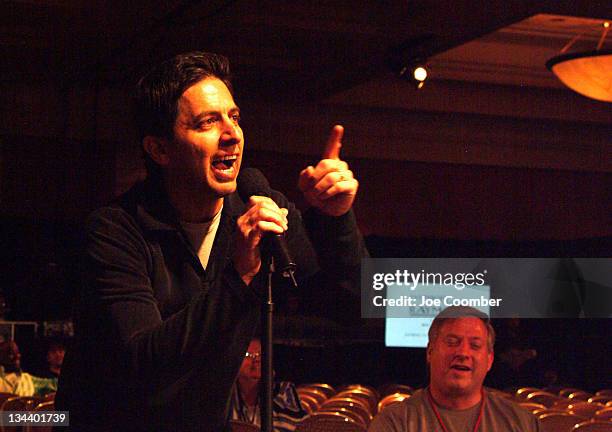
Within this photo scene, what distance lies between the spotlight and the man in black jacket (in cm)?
770

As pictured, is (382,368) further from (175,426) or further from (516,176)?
(175,426)

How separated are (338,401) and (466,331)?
138 inches

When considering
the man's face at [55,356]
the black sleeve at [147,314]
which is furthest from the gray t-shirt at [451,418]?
the man's face at [55,356]

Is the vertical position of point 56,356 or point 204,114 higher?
point 56,356

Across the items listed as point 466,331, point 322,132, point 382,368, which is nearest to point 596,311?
point 382,368

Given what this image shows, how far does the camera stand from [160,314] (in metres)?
1.54

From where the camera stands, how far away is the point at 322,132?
41.8ft

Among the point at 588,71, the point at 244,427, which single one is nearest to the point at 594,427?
the point at 244,427

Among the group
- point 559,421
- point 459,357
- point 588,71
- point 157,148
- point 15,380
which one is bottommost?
point 559,421

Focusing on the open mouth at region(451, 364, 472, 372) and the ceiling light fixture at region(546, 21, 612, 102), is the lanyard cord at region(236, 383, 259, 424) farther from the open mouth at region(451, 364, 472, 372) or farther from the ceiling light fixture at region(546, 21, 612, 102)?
the ceiling light fixture at region(546, 21, 612, 102)

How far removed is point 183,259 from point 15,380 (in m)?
6.80

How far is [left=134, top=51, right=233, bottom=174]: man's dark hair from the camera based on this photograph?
1.57 meters

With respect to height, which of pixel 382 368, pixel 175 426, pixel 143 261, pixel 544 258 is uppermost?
pixel 544 258

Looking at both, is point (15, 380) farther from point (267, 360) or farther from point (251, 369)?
point (267, 360)
